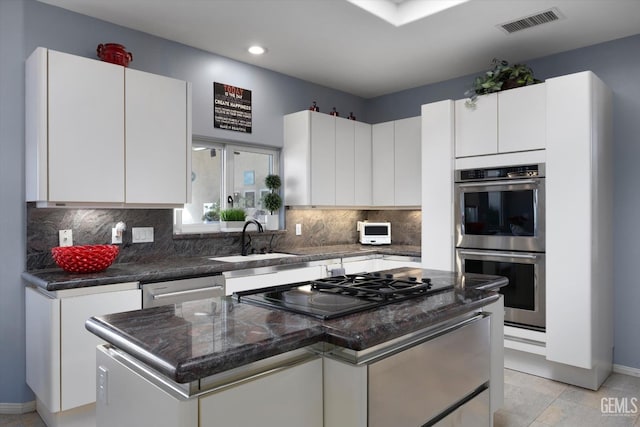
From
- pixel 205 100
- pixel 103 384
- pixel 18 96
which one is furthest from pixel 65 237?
pixel 103 384

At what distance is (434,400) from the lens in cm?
162

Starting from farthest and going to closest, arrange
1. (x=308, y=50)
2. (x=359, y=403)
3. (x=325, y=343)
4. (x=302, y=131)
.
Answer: (x=302, y=131) < (x=308, y=50) < (x=325, y=343) < (x=359, y=403)

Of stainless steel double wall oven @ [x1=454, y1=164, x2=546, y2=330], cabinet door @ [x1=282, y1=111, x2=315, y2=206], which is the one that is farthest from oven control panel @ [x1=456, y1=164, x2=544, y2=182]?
cabinet door @ [x1=282, y1=111, x2=315, y2=206]

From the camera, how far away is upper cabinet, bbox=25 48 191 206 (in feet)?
8.54

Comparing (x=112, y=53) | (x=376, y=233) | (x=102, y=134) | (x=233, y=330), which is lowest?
(x=233, y=330)

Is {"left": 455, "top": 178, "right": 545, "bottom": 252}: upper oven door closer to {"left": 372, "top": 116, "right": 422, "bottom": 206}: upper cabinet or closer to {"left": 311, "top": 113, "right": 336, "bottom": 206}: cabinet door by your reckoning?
{"left": 372, "top": 116, "right": 422, "bottom": 206}: upper cabinet

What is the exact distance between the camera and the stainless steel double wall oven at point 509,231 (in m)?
3.32

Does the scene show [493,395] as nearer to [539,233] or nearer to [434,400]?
[434,400]

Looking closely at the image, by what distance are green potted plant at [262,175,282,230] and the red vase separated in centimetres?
165

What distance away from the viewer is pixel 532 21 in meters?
3.15

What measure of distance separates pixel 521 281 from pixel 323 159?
208cm

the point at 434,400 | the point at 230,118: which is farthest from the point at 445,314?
the point at 230,118

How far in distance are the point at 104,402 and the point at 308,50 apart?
3.11 meters

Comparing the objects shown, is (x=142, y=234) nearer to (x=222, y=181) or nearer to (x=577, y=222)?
(x=222, y=181)
